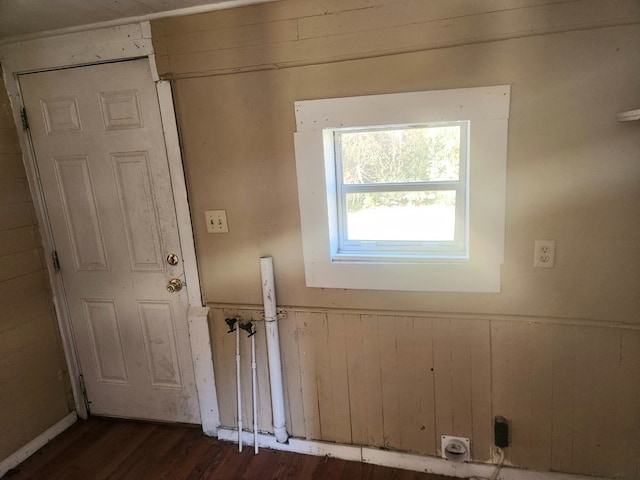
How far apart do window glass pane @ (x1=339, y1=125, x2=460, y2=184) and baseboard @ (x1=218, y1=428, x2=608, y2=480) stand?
4.49 ft

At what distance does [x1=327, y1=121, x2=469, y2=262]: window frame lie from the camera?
1.70 meters

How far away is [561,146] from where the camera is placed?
149cm

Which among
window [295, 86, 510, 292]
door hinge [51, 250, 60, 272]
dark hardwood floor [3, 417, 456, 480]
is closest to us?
window [295, 86, 510, 292]

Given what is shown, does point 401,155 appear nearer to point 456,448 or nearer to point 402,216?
point 402,216

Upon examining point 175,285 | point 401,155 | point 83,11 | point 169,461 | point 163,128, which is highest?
point 83,11

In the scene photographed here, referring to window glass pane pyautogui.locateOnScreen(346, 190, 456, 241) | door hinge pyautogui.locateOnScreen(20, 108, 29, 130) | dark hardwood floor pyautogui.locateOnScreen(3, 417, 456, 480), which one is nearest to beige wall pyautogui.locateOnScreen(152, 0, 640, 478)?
Result: dark hardwood floor pyautogui.locateOnScreen(3, 417, 456, 480)

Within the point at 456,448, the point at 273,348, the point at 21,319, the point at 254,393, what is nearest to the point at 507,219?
the point at 456,448

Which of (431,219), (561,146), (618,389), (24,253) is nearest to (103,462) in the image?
(24,253)

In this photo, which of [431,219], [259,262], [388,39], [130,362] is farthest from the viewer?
[130,362]

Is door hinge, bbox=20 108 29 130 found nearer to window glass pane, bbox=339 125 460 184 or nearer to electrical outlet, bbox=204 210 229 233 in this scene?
electrical outlet, bbox=204 210 229 233

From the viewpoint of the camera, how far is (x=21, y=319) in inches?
83.2

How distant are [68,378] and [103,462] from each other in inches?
23.9

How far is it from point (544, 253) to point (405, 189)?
0.64 meters

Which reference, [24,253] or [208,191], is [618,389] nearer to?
[208,191]
